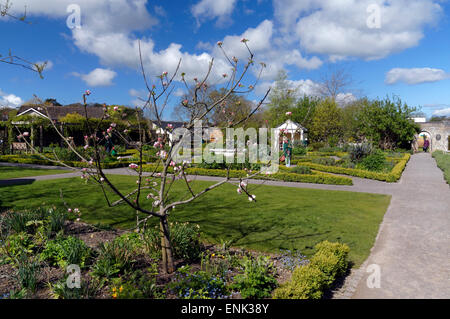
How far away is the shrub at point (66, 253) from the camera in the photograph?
14.1 ft

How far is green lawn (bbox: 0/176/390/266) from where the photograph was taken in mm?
6129

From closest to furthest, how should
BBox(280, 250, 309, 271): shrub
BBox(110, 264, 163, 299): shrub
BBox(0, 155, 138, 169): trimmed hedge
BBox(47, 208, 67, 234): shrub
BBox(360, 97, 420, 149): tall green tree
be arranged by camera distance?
1. BBox(110, 264, 163, 299): shrub
2. BBox(280, 250, 309, 271): shrub
3. BBox(47, 208, 67, 234): shrub
4. BBox(0, 155, 138, 169): trimmed hedge
5. BBox(360, 97, 420, 149): tall green tree

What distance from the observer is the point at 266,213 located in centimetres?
799

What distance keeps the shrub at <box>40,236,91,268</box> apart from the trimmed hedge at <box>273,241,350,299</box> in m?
2.75

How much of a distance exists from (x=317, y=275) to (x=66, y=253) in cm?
344

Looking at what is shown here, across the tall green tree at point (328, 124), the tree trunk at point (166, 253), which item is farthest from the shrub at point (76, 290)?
the tall green tree at point (328, 124)

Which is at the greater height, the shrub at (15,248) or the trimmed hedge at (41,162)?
the trimmed hedge at (41,162)

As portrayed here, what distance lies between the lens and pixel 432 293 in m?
4.11

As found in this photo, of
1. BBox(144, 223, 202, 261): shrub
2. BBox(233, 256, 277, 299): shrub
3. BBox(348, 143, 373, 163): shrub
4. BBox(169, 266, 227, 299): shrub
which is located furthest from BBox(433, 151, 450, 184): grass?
BBox(169, 266, 227, 299): shrub

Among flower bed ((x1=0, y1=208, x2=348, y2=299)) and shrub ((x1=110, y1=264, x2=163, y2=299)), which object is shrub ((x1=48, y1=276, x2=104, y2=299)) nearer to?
flower bed ((x1=0, y1=208, x2=348, y2=299))

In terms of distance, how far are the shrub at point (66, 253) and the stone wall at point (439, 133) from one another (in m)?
47.8

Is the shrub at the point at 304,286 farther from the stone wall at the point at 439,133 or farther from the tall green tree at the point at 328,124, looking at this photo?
the stone wall at the point at 439,133

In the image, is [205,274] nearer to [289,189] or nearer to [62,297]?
[62,297]
